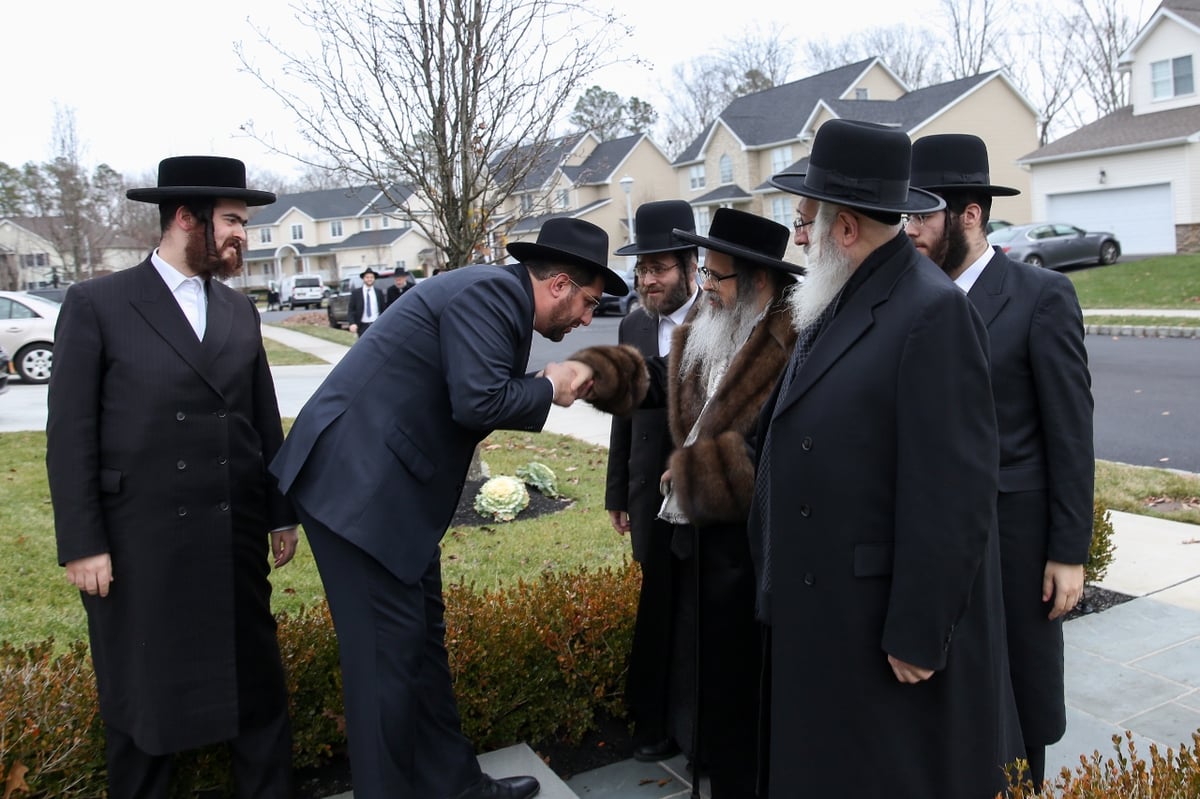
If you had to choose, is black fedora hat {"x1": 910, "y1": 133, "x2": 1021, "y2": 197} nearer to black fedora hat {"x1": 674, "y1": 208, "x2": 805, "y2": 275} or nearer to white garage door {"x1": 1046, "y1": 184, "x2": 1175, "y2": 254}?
black fedora hat {"x1": 674, "y1": 208, "x2": 805, "y2": 275}

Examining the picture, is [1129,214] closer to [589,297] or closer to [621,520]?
[621,520]

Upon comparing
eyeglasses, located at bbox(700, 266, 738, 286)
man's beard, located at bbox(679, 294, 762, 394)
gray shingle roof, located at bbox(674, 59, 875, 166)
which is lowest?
→ man's beard, located at bbox(679, 294, 762, 394)

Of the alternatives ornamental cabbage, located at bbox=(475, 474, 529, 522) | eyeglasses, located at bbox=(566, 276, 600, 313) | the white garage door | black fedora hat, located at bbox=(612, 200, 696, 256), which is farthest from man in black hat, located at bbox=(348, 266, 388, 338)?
the white garage door

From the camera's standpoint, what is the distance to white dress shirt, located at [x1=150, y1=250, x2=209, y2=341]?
10.2 ft

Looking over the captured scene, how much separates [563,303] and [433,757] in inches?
59.8

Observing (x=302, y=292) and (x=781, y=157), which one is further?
(x=302, y=292)

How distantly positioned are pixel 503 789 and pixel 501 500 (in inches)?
158

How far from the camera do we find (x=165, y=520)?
2.98 meters

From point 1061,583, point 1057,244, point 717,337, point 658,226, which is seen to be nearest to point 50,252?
point 1057,244

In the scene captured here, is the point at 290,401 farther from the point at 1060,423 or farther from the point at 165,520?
the point at 1060,423

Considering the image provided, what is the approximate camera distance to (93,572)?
9.49 ft

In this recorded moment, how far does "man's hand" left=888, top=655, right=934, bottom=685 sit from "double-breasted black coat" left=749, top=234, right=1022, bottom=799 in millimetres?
27

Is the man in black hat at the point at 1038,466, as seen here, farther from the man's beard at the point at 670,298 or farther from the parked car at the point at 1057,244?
the parked car at the point at 1057,244

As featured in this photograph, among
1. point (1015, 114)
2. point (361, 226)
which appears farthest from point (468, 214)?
point (361, 226)
